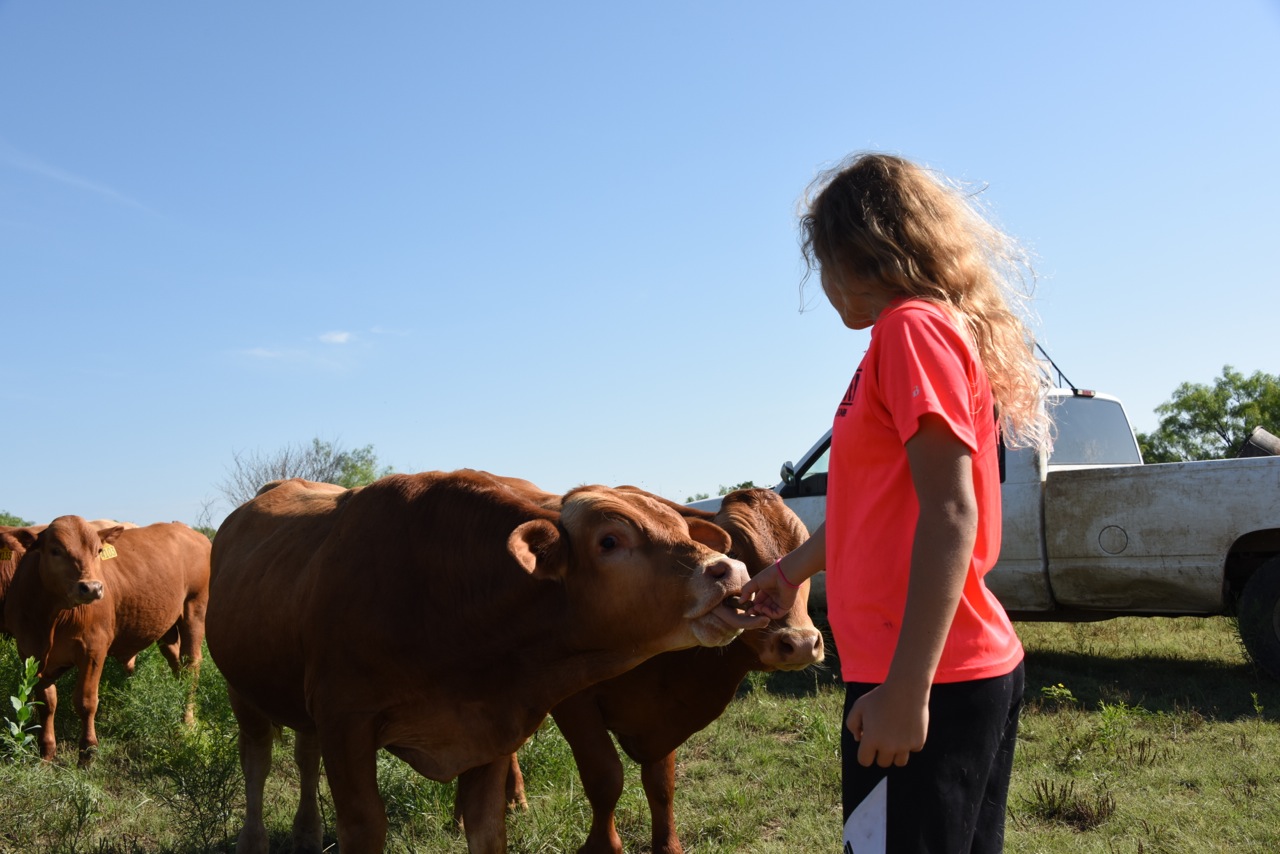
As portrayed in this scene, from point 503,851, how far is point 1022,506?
217 inches

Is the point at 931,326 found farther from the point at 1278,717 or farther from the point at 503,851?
the point at 1278,717

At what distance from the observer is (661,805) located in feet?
15.4

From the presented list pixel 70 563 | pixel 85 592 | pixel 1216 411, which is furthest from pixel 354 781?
pixel 1216 411

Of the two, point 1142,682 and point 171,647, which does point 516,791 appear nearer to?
point 1142,682

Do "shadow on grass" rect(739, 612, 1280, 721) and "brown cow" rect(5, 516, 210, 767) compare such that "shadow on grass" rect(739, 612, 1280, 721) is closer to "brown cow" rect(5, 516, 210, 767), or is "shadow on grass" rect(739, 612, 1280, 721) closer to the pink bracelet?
the pink bracelet

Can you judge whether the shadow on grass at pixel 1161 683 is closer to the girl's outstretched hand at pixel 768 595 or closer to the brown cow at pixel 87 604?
the girl's outstretched hand at pixel 768 595

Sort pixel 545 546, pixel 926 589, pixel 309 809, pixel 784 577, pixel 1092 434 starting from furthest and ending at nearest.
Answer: pixel 1092 434 → pixel 309 809 → pixel 545 546 → pixel 784 577 → pixel 926 589

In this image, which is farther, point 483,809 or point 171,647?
point 171,647

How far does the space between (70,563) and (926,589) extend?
7732 mm

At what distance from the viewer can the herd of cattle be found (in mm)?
3654

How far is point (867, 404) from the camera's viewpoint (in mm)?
2057

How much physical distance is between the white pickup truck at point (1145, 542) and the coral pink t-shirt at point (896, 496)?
5329mm

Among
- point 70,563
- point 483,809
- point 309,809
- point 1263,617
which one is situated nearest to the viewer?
point 483,809

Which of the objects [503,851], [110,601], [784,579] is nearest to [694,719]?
[503,851]
